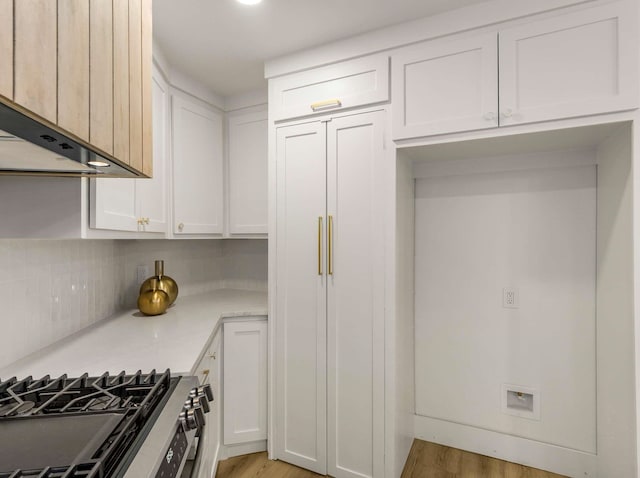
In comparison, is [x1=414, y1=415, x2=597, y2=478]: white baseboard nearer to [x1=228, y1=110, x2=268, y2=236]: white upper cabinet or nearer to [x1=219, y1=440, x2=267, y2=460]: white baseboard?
[x1=219, y1=440, x2=267, y2=460]: white baseboard

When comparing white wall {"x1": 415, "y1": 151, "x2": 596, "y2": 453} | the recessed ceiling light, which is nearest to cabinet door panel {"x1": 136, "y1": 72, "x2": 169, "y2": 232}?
the recessed ceiling light

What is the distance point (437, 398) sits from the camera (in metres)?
2.28

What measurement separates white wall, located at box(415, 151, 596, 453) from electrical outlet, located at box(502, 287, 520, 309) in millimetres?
24

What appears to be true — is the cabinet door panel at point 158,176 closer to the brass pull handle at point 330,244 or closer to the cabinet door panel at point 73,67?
the brass pull handle at point 330,244

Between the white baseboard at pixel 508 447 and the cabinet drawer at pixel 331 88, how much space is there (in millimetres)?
1970

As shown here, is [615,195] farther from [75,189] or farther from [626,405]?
[75,189]

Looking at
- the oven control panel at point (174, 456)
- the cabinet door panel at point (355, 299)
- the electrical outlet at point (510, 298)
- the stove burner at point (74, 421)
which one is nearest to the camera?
the stove burner at point (74, 421)

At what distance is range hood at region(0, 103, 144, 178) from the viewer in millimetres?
609

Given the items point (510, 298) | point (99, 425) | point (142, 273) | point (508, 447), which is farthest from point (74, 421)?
point (508, 447)

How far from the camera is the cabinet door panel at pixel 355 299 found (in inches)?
72.6

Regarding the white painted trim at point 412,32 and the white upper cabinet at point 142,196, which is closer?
the white upper cabinet at point 142,196

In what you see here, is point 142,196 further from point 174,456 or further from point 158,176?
point 174,456

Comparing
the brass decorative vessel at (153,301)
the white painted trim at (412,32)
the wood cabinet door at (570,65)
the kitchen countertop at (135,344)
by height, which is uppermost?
the white painted trim at (412,32)

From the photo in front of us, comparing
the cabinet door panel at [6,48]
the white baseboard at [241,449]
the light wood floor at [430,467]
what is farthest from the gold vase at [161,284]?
the cabinet door panel at [6,48]
